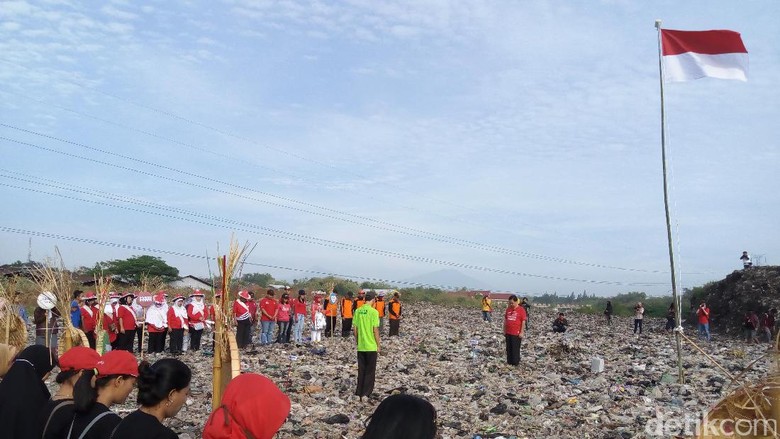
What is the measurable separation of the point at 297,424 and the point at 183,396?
474cm

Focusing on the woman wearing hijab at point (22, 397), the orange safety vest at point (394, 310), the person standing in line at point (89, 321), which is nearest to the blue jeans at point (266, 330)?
the orange safety vest at point (394, 310)

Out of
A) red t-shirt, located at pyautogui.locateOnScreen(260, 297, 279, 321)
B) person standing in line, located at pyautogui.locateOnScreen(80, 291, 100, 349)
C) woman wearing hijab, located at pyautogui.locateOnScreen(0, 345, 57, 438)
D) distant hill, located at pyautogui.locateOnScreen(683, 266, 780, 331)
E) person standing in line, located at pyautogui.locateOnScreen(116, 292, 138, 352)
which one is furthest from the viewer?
distant hill, located at pyautogui.locateOnScreen(683, 266, 780, 331)

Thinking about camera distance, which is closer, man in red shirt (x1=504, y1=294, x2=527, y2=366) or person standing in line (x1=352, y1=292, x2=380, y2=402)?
person standing in line (x1=352, y1=292, x2=380, y2=402)

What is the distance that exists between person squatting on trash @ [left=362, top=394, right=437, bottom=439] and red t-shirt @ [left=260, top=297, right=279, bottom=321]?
44.4ft

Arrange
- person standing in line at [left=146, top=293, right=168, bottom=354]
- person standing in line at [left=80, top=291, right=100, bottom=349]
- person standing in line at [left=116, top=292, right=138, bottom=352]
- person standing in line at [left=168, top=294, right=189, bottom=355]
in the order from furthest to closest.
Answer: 1. person standing in line at [left=168, top=294, right=189, bottom=355]
2. person standing in line at [left=146, top=293, right=168, bottom=354]
3. person standing in line at [left=116, top=292, right=138, bottom=352]
4. person standing in line at [left=80, top=291, right=100, bottom=349]

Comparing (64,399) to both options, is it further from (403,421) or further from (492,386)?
(492,386)

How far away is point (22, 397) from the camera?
3699 mm

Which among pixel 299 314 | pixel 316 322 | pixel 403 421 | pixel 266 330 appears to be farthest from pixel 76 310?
pixel 403 421

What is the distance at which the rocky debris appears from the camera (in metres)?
7.55

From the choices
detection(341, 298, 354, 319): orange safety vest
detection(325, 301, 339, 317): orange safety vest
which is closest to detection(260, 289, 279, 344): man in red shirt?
detection(325, 301, 339, 317): orange safety vest

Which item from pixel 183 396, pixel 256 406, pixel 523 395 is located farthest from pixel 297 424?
pixel 256 406

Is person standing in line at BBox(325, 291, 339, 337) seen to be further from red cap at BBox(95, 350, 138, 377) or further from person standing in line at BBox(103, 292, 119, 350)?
red cap at BBox(95, 350, 138, 377)

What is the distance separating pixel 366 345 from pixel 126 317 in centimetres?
652

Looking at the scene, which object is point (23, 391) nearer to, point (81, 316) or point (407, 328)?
point (81, 316)
